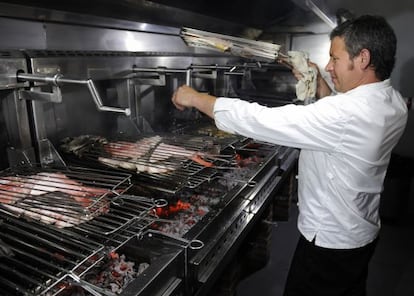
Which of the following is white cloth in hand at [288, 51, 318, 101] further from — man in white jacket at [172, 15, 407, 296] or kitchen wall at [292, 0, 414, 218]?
kitchen wall at [292, 0, 414, 218]

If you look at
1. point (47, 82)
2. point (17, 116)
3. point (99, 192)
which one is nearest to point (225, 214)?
point (99, 192)

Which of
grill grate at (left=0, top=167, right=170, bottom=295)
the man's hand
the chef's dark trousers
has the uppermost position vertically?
the man's hand

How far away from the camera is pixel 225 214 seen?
1.52 meters

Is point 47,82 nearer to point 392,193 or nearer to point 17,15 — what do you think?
point 17,15

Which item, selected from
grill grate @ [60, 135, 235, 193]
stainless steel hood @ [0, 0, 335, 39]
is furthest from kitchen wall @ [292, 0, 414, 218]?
grill grate @ [60, 135, 235, 193]

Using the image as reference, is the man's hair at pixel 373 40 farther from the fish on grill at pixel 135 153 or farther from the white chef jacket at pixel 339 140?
the fish on grill at pixel 135 153

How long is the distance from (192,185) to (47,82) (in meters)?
0.77

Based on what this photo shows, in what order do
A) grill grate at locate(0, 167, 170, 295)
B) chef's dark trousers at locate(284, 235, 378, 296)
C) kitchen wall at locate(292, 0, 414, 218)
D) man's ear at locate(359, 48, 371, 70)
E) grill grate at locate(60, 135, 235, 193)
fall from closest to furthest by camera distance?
grill grate at locate(0, 167, 170, 295) → man's ear at locate(359, 48, 371, 70) → grill grate at locate(60, 135, 235, 193) → chef's dark trousers at locate(284, 235, 378, 296) → kitchen wall at locate(292, 0, 414, 218)

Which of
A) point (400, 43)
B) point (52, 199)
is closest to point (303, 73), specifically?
point (52, 199)

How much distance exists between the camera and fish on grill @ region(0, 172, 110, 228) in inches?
44.0

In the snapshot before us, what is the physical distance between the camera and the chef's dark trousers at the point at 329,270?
1683 millimetres

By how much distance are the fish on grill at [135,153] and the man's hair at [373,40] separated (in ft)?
2.98

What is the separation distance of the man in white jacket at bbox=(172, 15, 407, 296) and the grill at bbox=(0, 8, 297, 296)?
1.14ft

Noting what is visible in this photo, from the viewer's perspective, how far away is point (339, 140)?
53.8 inches
